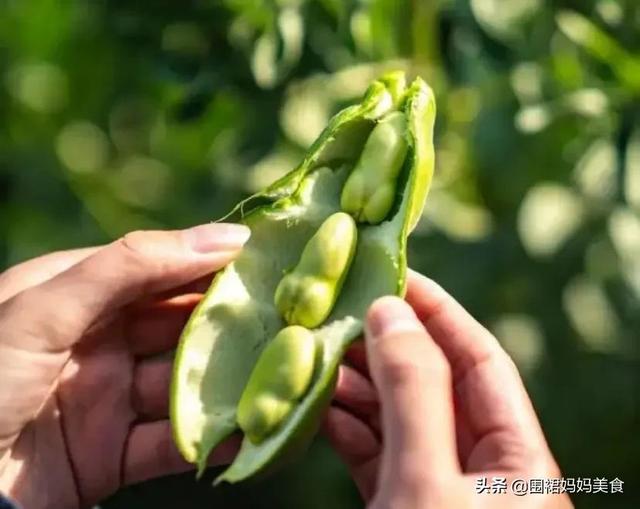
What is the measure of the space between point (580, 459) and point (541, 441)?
0.46 meters

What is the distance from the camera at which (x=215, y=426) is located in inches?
34.4

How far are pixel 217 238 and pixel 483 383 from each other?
0.25 metres

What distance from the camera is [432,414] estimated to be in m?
0.75

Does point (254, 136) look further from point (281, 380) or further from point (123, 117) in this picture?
point (281, 380)

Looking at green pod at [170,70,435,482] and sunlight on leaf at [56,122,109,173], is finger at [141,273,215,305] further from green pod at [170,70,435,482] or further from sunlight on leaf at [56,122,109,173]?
sunlight on leaf at [56,122,109,173]

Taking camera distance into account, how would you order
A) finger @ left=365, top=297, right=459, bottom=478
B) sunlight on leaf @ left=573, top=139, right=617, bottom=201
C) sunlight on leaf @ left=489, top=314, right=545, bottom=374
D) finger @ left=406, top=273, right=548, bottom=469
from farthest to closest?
sunlight on leaf @ left=489, top=314, right=545, bottom=374 → sunlight on leaf @ left=573, top=139, right=617, bottom=201 → finger @ left=406, top=273, right=548, bottom=469 → finger @ left=365, top=297, right=459, bottom=478

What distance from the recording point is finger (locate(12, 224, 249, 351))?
90 centimetres

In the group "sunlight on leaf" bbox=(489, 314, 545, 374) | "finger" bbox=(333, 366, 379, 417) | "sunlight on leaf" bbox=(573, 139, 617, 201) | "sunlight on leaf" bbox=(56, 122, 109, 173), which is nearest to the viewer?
"finger" bbox=(333, 366, 379, 417)

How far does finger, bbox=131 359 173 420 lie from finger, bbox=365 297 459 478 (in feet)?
0.88

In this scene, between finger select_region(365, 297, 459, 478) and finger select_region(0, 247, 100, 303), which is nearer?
finger select_region(365, 297, 459, 478)

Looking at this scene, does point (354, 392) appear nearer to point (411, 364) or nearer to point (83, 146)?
point (411, 364)

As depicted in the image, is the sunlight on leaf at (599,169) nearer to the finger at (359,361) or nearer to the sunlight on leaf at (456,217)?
the sunlight on leaf at (456,217)

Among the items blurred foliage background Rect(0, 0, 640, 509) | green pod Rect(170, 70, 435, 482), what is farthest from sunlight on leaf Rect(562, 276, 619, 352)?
green pod Rect(170, 70, 435, 482)

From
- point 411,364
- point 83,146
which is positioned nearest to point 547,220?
point 411,364
